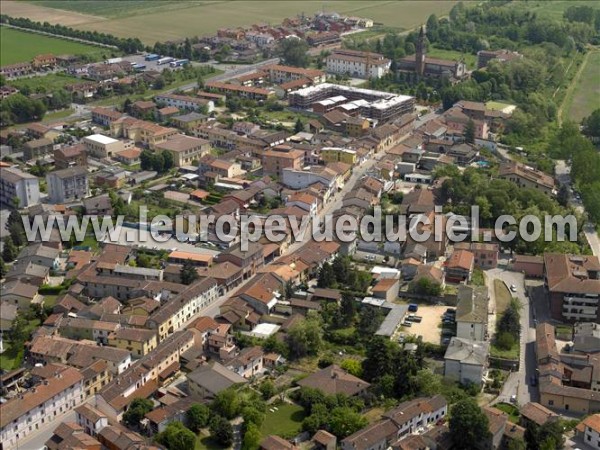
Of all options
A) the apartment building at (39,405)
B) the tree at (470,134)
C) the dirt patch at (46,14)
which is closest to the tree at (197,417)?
the apartment building at (39,405)

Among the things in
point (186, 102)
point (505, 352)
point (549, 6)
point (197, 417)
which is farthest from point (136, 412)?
point (549, 6)

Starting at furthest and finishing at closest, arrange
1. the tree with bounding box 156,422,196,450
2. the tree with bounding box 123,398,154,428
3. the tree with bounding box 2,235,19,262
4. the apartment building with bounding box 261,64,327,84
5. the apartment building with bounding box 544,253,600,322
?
the apartment building with bounding box 261,64,327,84, the tree with bounding box 2,235,19,262, the apartment building with bounding box 544,253,600,322, the tree with bounding box 123,398,154,428, the tree with bounding box 156,422,196,450

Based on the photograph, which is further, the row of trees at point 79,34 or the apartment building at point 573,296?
the row of trees at point 79,34

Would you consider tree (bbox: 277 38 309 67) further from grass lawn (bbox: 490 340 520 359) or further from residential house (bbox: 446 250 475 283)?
grass lawn (bbox: 490 340 520 359)

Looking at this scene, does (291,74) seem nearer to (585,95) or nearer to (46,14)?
(585,95)

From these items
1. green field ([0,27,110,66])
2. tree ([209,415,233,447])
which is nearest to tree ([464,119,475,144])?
tree ([209,415,233,447])

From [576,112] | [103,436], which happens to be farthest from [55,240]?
[576,112]

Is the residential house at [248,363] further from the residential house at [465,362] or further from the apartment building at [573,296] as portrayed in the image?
the apartment building at [573,296]
